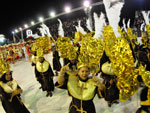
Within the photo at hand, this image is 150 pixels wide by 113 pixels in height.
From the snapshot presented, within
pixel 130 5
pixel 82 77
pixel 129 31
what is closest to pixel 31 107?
pixel 82 77

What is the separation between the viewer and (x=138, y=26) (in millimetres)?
13102

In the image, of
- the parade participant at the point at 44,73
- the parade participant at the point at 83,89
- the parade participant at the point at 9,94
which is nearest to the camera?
the parade participant at the point at 83,89

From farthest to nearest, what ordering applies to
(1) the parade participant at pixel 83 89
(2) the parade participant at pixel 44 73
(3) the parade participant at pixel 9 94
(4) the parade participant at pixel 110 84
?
(2) the parade participant at pixel 44 73 < (4) the parade participant at pixel 110 84 < (3) the parade participant at pixel 9 94 < (1) the parade participant at pixel 83 89

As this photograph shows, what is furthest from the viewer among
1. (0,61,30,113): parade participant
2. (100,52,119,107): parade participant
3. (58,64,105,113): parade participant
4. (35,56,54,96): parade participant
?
(35,56,54,96): parade participant

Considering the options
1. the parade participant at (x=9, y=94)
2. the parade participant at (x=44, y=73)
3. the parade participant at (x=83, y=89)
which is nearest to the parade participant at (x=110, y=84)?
the parade participant at (x=83, y=89)

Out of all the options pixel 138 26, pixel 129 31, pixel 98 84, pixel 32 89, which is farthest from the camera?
pixel 138 26

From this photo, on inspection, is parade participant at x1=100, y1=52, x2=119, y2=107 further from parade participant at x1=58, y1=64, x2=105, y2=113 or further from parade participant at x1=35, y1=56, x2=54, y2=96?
parade participant at x1=35, y1=56, x2=54, y2=96

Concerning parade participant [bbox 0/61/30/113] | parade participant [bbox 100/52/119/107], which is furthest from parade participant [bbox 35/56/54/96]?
parade participant [bbox 100/52/119/107]

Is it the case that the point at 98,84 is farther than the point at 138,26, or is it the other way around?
the point at 138,26

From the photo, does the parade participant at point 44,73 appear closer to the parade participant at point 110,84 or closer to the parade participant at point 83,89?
the parade participant at point 110,84

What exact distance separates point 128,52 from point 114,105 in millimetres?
2122

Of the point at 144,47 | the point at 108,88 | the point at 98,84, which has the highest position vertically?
the point at 144,47

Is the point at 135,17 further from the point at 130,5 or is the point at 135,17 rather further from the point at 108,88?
the point at 108,88

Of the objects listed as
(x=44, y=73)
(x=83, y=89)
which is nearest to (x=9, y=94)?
(x=44, y=73)
